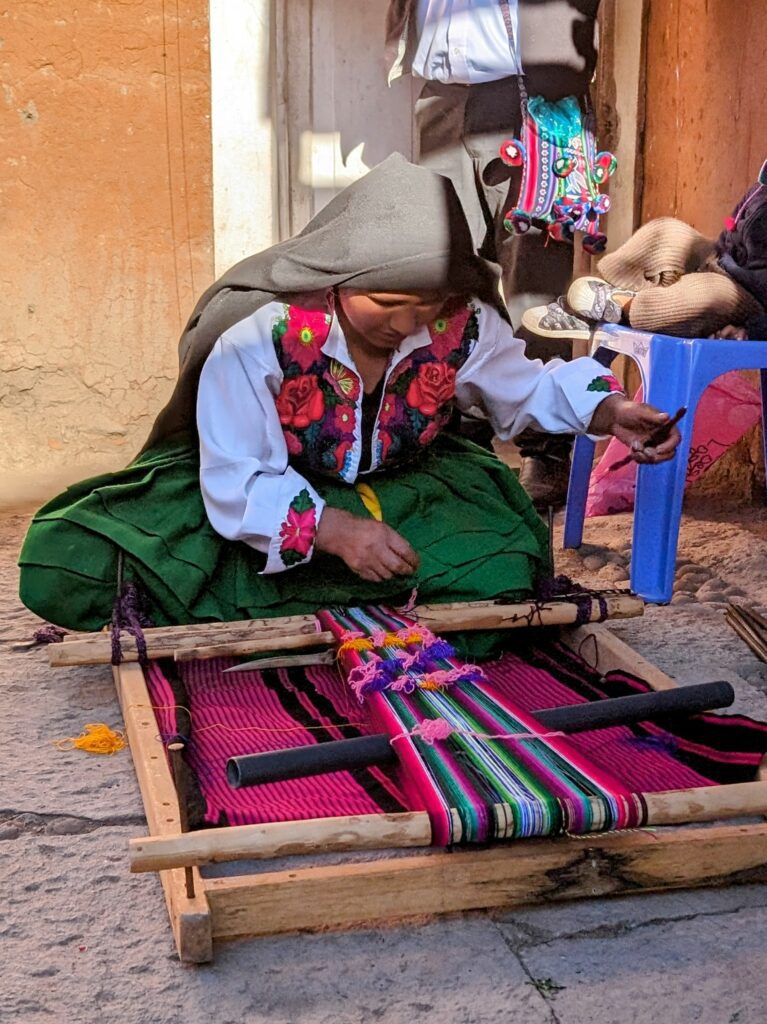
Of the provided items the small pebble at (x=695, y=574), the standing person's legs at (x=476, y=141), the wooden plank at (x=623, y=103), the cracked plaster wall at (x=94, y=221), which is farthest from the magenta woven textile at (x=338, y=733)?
the wooden plank at (x=623, y=103)

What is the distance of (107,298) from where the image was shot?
13.7 ft

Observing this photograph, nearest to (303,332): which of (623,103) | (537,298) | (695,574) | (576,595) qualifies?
(576,595)

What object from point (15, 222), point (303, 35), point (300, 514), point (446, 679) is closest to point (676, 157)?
point (303, 35)

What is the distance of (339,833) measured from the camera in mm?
1554

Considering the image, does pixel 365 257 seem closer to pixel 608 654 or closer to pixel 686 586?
pixel 608 654

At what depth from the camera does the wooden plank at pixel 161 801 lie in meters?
1.49

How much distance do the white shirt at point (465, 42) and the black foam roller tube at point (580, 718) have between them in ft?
6.72

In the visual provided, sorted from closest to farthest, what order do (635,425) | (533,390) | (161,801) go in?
1. (161,801)
2. (635,425)
3. (533,390)

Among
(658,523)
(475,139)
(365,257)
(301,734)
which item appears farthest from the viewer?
(475,139)

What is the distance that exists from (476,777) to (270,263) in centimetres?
123

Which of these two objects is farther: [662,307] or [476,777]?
[662,307]

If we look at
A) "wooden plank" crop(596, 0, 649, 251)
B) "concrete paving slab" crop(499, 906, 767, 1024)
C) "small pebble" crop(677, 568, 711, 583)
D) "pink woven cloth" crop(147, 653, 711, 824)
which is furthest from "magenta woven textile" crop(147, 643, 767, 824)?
"wooden plank" crop(596, 0, 649, 251)

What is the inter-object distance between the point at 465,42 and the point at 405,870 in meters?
2.40

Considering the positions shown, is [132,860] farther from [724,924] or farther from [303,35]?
[303,35]
